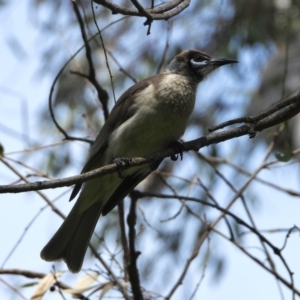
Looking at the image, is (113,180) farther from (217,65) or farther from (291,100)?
(291,100)

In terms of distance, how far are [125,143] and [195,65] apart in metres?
0.94

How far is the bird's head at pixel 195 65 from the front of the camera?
4.43 meters

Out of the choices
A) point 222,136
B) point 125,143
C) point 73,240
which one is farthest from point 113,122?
point 222,136

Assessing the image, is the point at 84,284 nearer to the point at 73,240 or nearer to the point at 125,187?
the point at 73,240

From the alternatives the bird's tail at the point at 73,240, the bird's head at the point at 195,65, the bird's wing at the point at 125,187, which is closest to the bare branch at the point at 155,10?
the bird's wing at the point at 125,187

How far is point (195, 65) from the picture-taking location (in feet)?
14.8

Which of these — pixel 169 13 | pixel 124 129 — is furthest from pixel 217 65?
pixel 169 13

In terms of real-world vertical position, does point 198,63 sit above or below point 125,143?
above

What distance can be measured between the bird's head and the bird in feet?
0.57

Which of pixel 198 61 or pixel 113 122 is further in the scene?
pixel 198 61

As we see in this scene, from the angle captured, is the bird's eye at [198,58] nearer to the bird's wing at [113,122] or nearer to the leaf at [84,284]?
the bird's wing at [113,122]

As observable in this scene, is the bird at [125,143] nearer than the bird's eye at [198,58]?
Yes

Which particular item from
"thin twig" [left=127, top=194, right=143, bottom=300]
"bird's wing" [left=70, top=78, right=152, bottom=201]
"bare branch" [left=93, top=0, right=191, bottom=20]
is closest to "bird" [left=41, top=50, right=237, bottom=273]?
"bird's wing" [left=70, top=78, right=152, bottom=201]

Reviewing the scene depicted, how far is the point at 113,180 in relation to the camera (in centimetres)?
407
